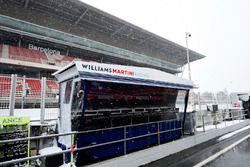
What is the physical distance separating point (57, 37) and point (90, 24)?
5.68m

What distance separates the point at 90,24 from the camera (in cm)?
2773

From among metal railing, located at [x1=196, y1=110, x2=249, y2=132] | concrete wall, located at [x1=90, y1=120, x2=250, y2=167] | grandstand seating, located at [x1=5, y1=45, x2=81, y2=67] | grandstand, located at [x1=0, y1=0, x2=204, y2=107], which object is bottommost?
concrete wall, located at [x1=90, y1=120, x2=250, y2=167]

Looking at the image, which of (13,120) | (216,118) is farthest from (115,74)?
(216,118)

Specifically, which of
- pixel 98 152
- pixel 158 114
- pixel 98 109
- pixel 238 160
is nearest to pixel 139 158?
pixel 98 152

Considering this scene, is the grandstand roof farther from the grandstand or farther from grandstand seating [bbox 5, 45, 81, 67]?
grandstand seating [bbox 5, 45, 81, 67]

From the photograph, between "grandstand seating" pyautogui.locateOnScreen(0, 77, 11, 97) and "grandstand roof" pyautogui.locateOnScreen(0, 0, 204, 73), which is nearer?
"grandstand seating" pyautogui.locateOnScreen(0, 77, 11, 97)

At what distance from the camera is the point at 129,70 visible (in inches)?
223

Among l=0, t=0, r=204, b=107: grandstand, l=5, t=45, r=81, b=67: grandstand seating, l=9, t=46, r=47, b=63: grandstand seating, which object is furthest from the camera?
l=5, t=45, r=81, b=67: grandstand seating

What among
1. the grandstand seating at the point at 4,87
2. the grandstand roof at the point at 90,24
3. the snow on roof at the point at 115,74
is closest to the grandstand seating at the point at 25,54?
the grandstand roof at the point at 90,24

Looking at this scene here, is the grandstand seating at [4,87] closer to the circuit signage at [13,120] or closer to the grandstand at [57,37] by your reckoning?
the circuit signage at [13,120]

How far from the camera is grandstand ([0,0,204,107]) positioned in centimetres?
2166

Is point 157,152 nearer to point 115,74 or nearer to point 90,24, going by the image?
point 115,74

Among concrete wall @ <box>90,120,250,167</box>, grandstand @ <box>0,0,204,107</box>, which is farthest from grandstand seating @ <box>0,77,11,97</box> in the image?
grandstand @ <box>0,0,204,107</box>

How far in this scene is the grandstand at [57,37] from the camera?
21.7 meters
